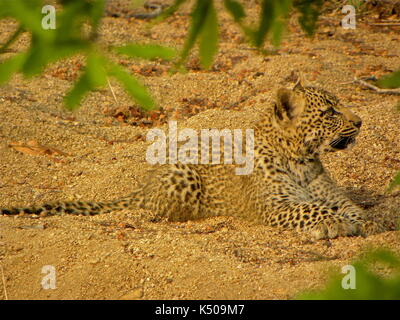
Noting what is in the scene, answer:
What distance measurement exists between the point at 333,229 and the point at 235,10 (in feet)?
13.3

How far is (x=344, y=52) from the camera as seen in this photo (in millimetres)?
14062

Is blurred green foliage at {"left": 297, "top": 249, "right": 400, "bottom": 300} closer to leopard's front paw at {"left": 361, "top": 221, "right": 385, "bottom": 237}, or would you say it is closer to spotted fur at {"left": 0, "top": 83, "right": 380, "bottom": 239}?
leopard's front paw at {"left": 361, "top": 221, "right": 385, "bottom": 237}

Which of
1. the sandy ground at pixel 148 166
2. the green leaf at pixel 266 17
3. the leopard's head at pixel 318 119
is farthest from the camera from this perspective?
the leopard's head at pixel 318 119

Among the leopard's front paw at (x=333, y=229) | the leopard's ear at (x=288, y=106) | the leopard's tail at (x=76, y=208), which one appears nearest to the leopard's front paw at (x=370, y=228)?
the leopard's front paw at (x=333, y=229)

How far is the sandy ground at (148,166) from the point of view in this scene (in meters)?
5.66

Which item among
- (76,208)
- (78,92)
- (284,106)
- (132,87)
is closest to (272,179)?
(284,106)

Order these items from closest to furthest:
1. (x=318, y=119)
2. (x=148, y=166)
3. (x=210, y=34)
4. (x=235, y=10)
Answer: (x=210, y=34) < (x=235, y=10) < (x=318, y=119) < (x=148, y=166)

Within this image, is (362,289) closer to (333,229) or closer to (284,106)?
(333,229)

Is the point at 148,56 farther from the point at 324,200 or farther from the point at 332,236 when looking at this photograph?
the point at 324,200

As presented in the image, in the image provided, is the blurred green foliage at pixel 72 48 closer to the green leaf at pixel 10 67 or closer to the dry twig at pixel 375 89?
the green leaf at pixel 10 67

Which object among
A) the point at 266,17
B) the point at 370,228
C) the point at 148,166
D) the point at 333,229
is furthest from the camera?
the point at 148,166

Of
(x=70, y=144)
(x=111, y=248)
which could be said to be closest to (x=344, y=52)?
(x=70, y=144)

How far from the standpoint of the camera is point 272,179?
7695 millimetres

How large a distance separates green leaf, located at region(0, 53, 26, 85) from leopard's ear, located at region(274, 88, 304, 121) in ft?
16.1
